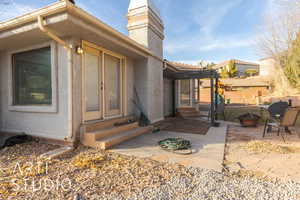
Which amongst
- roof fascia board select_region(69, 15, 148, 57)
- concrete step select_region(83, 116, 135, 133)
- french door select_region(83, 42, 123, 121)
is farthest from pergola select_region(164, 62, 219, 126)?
concrete step select_region(83, 116, 135, 133)

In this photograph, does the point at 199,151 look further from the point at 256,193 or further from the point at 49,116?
the point at 49,116

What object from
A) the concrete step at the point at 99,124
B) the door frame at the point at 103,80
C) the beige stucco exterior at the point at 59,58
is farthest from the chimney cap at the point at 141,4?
the concrete step at the point at 99,124

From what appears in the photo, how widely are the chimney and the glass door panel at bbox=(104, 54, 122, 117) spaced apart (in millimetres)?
1468

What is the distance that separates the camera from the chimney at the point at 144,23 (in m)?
6.05

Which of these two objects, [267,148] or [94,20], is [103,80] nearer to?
[94,20]

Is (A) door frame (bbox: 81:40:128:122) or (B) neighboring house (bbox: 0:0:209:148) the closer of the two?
(B) neighboring house (bbox: 0:0:209:148)

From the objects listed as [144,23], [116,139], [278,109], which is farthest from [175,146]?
[144,23]

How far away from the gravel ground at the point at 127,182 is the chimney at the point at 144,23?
15.4 ft

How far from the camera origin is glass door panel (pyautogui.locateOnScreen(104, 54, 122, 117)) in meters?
5.02

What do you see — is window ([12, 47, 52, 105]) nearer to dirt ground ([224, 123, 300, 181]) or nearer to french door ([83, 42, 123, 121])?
french door ([83, 42, 123, 121])

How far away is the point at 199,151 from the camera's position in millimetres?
3641

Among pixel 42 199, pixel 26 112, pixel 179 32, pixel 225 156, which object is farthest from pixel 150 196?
pixel 179 32

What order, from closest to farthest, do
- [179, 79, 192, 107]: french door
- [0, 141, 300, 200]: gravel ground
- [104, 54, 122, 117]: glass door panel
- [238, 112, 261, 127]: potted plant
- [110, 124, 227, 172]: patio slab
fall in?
[0, 141, 300, 200]: gravel ground
[110, 124, 227, 172]: patio slab
[104, 54, 122, 117]: glass door panel
[238, 112, 261, 127]: potted plant
[179, 79, 192, 107]: french door

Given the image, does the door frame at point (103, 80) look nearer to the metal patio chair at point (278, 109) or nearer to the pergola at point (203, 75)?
the pergola at point (203, 75)
